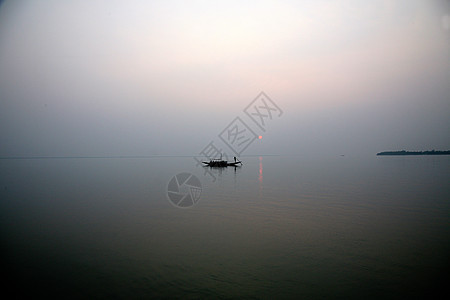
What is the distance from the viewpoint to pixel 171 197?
38.3 meters

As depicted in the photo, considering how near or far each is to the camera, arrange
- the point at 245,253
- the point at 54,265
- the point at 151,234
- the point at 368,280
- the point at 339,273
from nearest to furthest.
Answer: the point at 368,280 < the point at 339,273 < the point at 54,265 < the point at 245,253 < the point at 151,234

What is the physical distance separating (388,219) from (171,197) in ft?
89.1

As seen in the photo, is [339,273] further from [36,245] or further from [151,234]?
[36,245]

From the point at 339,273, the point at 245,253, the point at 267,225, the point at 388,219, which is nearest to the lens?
the point at 339,273

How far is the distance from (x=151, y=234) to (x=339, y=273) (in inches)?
→ 545

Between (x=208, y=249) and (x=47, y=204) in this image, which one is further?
(x=47, y=204)

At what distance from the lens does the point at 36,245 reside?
17938mm

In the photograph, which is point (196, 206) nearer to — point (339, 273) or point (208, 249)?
point (208, 249)

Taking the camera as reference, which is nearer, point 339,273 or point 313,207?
point 339,273

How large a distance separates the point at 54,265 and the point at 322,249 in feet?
53.4

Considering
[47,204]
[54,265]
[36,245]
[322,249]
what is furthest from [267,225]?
[47,204]

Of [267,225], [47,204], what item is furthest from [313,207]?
[47,204]

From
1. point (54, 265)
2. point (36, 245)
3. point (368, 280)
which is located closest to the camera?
point (368, 280)

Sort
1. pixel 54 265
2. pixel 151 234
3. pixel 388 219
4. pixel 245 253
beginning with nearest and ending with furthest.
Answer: pixel 54 265 < pixel 245 253 < pixel 151 234 < pixel 388 219
